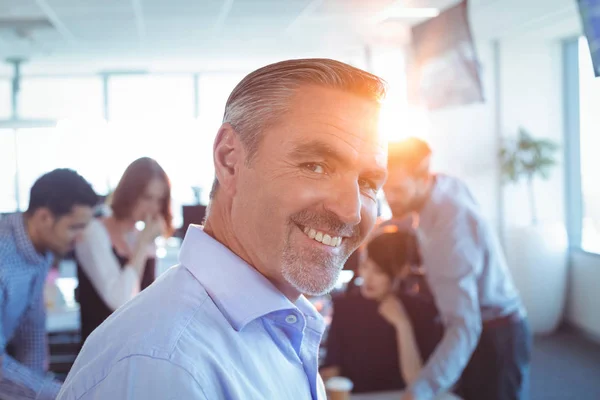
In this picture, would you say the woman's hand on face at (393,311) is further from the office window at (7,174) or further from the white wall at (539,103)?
the office window at (7,174)

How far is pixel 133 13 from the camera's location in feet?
17.0

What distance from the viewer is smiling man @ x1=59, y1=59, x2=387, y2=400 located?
748 mm

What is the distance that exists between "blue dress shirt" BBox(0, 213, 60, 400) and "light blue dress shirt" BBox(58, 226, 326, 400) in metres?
0.96

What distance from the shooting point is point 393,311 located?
2.42 meters

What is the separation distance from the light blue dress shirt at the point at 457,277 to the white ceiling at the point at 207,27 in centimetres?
291

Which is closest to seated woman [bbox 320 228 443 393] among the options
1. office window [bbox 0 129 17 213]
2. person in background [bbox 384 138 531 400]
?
person in background [bbox 384 138 531 400]

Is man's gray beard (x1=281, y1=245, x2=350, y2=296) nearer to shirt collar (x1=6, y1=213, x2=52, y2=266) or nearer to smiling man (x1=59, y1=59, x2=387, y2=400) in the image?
smiling man (x1=59, y1=59, x2=387, y2=400)

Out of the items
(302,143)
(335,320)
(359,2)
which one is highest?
(359,2)

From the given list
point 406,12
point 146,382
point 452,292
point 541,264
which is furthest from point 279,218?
point 541,264

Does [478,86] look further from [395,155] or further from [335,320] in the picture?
[335,320]

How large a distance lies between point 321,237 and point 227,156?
0.63 ft

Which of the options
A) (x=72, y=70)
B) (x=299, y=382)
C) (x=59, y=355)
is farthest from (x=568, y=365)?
(x=72, y=70)

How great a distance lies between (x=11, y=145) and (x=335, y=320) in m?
8.62

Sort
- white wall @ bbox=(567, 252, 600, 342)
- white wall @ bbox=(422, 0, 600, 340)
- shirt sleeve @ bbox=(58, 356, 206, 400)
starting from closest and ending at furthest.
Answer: shirt sleeve @ bbox=(58, 356, 206, 400)
white wall @ bbox=(567, 252, 600, 342)
white wall @ bbox=(422, 0, 600, 340)
